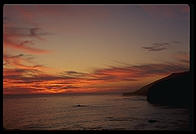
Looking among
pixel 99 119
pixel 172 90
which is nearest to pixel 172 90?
pixel 172 90

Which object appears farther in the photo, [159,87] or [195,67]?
[159,87]

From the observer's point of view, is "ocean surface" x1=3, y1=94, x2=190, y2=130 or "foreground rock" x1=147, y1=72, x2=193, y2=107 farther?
"foreground rock" x1=147, y1=72, x2=193, y2=107

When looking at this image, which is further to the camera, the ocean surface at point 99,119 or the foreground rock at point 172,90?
the foreground rock at point 172,90

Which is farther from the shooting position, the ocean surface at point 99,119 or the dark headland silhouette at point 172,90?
the dark headland silhouette at point 172,90

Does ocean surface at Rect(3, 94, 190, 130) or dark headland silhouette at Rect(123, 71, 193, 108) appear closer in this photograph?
ocean surface at Rect(3, 94, 190, 130)

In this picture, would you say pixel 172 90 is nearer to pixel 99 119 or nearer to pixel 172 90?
pixel 172 90

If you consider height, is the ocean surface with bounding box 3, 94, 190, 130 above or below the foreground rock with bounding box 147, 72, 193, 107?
below

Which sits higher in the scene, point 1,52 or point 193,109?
point 1,52

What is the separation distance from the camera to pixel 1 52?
1741mm

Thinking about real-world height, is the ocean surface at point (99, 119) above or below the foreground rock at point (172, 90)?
below
